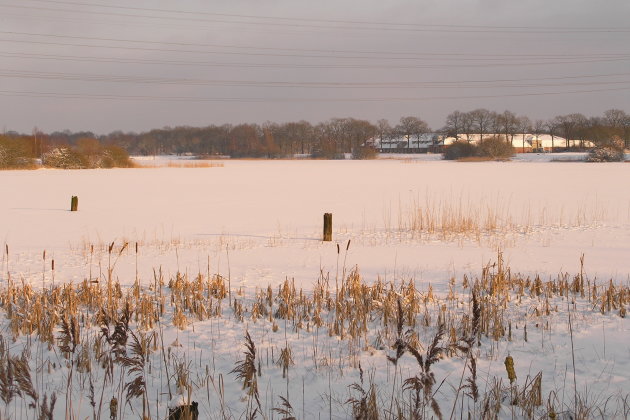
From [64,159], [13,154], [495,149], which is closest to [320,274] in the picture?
[13,154]

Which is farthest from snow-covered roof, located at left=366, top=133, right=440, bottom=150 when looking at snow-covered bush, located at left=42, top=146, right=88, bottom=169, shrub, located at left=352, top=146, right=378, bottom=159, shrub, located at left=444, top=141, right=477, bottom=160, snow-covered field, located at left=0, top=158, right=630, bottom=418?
snow-covered field, located at left=0, top=158, right=630, bottom=418

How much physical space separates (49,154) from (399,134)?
328ft

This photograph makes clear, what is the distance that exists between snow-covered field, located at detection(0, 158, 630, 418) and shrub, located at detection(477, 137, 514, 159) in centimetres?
6387

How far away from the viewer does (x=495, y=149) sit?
87.8 m

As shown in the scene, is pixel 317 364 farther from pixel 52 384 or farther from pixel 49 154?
pixel 49 154

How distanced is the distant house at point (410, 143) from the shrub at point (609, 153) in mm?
59368

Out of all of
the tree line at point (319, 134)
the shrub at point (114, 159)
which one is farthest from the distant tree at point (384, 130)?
the shrub at point (114, 159)

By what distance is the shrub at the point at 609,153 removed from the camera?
7031cm

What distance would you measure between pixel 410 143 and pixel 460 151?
5031 centimetres

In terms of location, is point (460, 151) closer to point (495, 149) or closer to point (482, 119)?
point (495, 149)

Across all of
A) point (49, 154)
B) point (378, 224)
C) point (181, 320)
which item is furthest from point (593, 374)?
point (49, 154)

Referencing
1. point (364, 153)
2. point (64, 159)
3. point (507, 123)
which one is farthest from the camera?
point (507, 123)

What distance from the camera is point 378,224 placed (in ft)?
55.4

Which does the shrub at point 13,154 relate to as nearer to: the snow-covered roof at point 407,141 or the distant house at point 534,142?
the snow-covered roof at point 407,141
